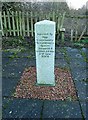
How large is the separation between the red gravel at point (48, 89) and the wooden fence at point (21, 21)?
3657 millimetres

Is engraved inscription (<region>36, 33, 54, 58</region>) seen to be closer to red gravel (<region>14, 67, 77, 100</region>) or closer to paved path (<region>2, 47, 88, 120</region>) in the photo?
red gravel (<region>14, 67, 77, 100</region>)

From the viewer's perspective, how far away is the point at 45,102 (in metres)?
4.02

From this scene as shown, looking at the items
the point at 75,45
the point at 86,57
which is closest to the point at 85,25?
the point at 75,45

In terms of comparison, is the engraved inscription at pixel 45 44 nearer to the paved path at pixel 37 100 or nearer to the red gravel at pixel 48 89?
the red gravel at pixel 48 89

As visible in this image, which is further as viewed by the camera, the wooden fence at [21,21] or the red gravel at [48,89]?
the wooden fence at [21,21]

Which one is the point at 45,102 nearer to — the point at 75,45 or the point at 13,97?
the point at 13,97

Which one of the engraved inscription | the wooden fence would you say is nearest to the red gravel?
the engraved inscription

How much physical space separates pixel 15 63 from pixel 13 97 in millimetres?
1889

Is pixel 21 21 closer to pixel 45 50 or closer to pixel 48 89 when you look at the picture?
pixel 45 50

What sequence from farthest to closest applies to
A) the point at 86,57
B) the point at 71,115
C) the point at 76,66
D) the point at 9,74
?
the point at 86,57
the point at 76,66
the point at 9,74
the point at 71,115

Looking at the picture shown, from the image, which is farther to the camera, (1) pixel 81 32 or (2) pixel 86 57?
(1) pixel 81 32

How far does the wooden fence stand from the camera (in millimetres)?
8352

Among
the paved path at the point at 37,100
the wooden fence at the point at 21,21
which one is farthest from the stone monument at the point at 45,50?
the wooden fence at the point at 21,21

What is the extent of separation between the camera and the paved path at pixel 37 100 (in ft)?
12.1
